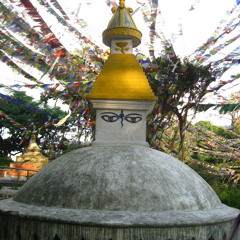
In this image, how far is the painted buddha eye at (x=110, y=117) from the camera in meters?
5.11

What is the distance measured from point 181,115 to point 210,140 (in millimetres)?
2869

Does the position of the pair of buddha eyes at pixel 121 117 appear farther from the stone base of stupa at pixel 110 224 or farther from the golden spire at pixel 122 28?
the stone base of stupa at pixel 110 224

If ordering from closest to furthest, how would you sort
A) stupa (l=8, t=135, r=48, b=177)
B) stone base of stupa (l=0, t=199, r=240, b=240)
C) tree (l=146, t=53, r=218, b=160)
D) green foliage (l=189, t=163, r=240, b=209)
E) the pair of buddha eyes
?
stone base of stupa (l=0, t=199, r=240, b=240), the pair of buddha eyes, green foliage (l=189, t=163, r=240, b=209), tree (l=146, t=53, r=218, b=160), stupa (l=8, t=135, r=48, b=177)

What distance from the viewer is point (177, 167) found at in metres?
4.31

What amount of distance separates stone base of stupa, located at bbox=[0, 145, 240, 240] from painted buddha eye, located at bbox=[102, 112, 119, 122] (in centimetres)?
90

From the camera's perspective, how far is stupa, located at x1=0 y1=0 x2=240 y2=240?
3.24 m

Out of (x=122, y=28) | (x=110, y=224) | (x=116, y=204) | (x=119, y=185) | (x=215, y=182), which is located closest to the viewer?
(x=110, y=224)

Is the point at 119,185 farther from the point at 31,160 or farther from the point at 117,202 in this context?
the point at 31,160

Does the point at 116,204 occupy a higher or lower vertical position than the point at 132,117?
lower

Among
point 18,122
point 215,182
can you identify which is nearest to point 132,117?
point 215,182

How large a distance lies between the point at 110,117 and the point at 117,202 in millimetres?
1906

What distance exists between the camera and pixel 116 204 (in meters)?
3.49

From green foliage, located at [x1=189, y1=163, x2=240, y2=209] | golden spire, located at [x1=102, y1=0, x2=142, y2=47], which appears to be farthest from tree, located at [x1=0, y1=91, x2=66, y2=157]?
golden spire, located at [x1=102, y1=0, x2=142, y2=47]

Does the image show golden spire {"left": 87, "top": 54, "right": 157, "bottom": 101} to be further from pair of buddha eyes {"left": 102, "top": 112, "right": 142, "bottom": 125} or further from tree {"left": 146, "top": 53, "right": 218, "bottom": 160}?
tree {"left": 146, "top": 53, "right": 218, "bottom": 160}
